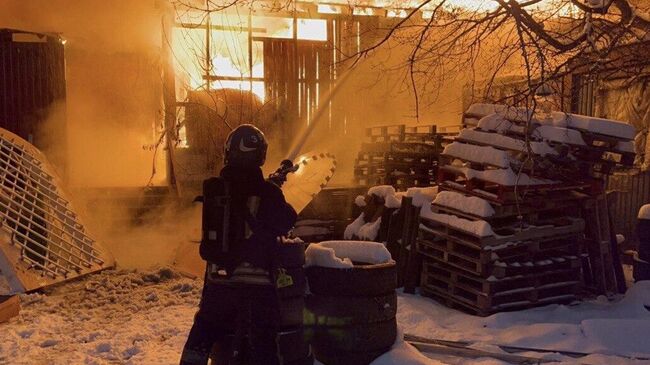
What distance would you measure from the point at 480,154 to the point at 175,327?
161 inches

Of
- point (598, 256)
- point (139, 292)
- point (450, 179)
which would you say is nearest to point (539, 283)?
point (598, 256)

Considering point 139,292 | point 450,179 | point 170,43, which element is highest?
point 170,43

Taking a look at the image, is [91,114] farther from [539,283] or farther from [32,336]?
[539,283]

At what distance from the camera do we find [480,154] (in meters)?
7.26

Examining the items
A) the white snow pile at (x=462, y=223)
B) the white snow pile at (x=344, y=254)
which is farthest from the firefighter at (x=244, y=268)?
the white snow pile at (x=462, y=223)

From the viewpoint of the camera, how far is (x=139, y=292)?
26.0 feet

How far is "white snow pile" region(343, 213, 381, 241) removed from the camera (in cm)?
859

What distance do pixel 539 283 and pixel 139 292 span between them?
5115mm

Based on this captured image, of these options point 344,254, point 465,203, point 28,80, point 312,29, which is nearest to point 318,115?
point 312,29

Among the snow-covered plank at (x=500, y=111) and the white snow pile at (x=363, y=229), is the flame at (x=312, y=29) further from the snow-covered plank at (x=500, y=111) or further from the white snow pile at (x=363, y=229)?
the snow-covered plank at (x=500, y=111)

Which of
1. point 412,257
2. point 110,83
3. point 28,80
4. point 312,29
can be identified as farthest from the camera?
point 312,29

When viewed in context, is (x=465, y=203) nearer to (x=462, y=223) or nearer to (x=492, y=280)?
(x=462, y=223)

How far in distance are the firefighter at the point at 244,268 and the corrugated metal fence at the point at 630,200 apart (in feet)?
28.0

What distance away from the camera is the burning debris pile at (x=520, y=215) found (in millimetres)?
6945
